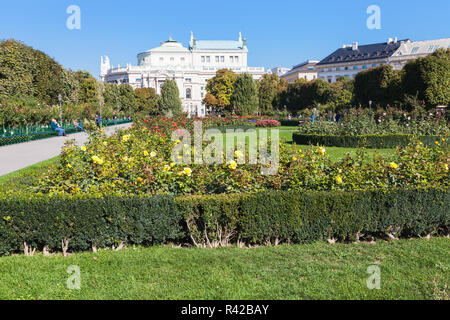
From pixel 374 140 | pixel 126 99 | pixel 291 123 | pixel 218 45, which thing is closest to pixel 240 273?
pixel 374 140

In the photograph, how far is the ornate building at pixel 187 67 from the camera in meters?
78.9

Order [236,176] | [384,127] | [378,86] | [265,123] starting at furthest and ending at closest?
1. [378,86]
2. [265,123]
3. [384,127]
4. [236,176]

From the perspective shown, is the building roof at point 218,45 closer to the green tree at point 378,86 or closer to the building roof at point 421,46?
the building roof at point 421,46

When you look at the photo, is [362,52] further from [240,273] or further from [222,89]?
[240,273]

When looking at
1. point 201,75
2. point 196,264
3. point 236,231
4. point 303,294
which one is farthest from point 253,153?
point 201,75

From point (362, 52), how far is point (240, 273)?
259 ft

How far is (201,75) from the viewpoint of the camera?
269 feet

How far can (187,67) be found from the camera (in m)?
81.4

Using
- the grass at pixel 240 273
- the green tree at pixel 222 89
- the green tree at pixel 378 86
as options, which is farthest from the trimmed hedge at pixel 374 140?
the green tree at pixel 222 89

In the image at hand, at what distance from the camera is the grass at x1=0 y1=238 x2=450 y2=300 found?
136 inches

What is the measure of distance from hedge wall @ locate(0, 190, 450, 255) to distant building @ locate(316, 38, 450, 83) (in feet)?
219

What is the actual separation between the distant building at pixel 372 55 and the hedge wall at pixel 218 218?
6688 centimetres
